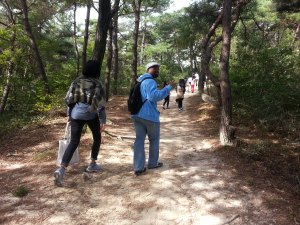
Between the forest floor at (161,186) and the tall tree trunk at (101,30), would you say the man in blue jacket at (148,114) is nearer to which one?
the forest floor at (161,186)

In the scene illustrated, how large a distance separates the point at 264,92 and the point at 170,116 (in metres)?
4.68

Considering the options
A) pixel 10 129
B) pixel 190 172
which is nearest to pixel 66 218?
pixel 190 172

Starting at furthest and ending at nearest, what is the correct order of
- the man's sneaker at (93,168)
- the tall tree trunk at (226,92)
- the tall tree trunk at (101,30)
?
the tall tree trunk at (101,30) < the tall tree trunk at (226,92) < the man's sneaker at (93,168)

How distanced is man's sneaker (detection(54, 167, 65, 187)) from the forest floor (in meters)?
0.10

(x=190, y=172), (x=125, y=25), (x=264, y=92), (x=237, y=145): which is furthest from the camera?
(x=125, y=25)

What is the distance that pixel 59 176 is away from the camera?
5.24 m

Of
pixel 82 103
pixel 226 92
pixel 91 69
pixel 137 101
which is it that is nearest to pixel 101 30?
pixel 226 92

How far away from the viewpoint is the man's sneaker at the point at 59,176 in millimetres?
5230

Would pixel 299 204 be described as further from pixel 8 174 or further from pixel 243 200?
pixel 8 174

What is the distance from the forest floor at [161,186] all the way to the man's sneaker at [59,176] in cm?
10

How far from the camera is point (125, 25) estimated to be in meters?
42.3

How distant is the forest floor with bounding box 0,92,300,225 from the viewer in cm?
442

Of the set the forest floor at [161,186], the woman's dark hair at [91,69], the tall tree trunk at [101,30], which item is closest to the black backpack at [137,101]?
the woman's dark hair at [91,69]

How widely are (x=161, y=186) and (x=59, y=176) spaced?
1640 mm
